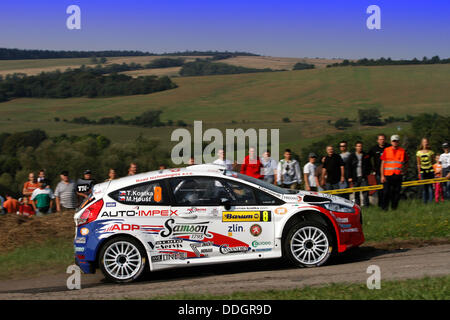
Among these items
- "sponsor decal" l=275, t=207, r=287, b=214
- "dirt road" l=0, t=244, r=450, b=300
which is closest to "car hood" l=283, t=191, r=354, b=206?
"sponsor decal" l=275, t=207, r=287, b=214

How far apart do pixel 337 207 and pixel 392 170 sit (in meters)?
4.52

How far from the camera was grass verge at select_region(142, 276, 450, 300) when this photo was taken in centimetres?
641

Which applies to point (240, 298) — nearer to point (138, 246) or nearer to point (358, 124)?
point (138, 246)

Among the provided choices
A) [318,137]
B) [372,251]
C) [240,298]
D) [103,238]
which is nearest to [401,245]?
[372,251]

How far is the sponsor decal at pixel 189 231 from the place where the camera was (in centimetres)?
899

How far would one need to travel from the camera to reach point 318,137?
54000 mm

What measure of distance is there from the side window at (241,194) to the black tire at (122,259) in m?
1.65

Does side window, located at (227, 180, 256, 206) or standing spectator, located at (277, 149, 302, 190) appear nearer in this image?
side window, located at (227, 180, 256, 206)

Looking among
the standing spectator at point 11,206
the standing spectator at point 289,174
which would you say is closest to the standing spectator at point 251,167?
the standing spectator at point 289,174

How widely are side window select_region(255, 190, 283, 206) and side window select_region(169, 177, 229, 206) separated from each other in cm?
51

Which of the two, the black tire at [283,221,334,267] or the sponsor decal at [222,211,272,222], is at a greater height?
the sponsor decal at [222,211,272,222]

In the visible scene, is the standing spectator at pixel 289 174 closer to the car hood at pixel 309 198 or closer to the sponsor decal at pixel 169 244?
the car hood at pixel 309 198
